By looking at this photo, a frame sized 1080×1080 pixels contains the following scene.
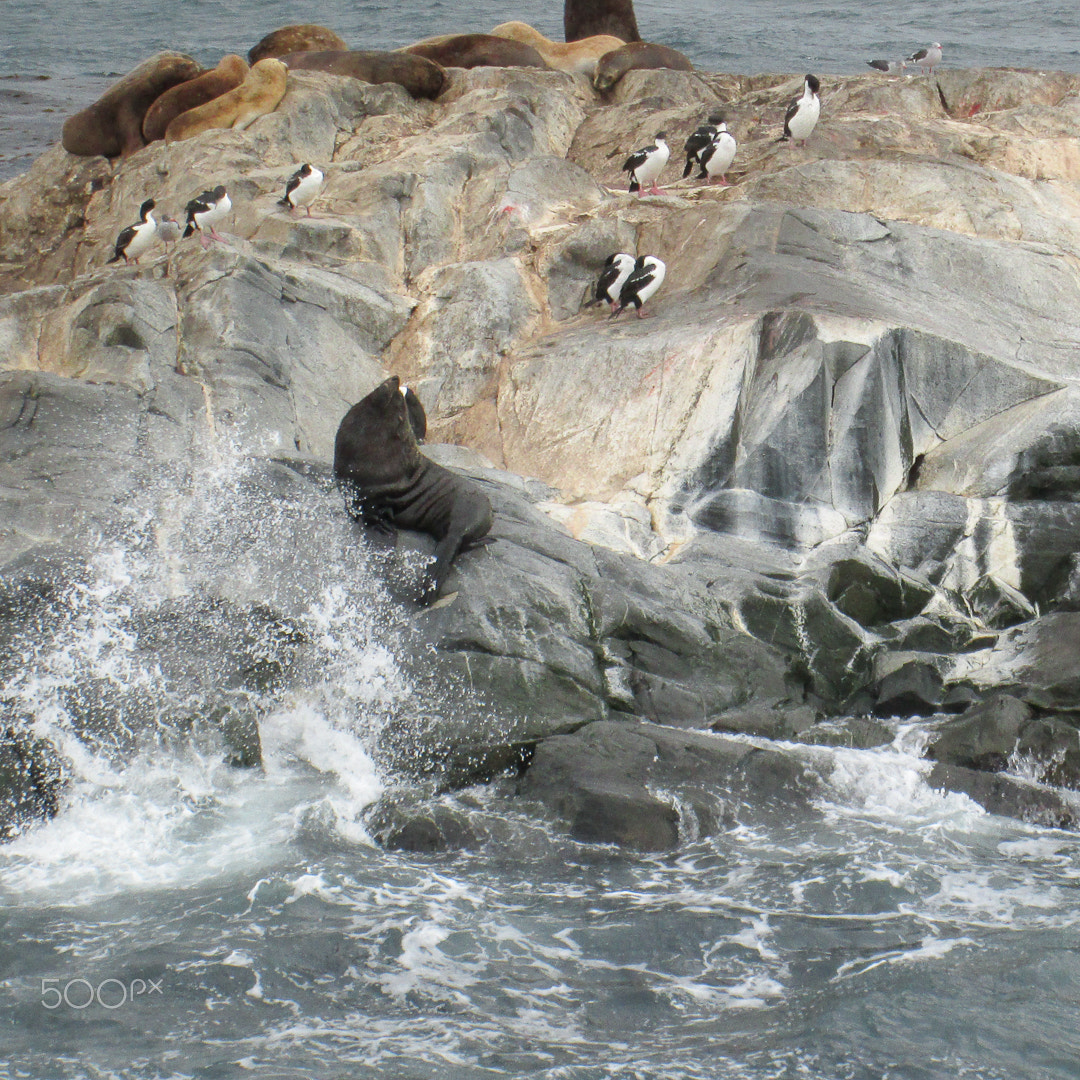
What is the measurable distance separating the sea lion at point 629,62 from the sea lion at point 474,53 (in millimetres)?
1137

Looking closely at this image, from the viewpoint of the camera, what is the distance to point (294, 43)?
19.2m

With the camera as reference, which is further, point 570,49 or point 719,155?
point 570,49

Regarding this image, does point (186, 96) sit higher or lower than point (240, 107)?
higher

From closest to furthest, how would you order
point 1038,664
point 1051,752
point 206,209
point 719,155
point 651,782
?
point 651,782 → point 1051,752 → point 1038,664 → point 206,209 → point 719,155

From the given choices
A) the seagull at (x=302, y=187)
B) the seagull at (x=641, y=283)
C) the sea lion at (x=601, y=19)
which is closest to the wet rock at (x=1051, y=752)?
the seagull at (x=641, y=283)

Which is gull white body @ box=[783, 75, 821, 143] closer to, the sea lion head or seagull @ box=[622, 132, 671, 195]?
seagull @ box=[622, 132, 671, 195]

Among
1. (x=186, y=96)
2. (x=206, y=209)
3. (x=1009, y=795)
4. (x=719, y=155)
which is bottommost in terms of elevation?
(x=1009, y=795)

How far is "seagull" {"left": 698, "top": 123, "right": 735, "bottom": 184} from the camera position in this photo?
43.8ft

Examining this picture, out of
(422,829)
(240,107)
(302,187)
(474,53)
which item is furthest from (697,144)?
(422,829)

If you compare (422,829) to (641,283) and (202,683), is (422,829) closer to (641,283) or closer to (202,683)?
(202,683)

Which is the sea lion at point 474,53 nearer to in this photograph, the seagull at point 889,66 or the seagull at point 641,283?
the seagull at point 889,66

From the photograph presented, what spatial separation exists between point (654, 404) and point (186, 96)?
9142mm

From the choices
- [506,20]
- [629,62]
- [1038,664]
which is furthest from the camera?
[506,20]

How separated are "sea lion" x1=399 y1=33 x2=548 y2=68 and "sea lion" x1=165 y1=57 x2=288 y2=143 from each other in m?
3.44
